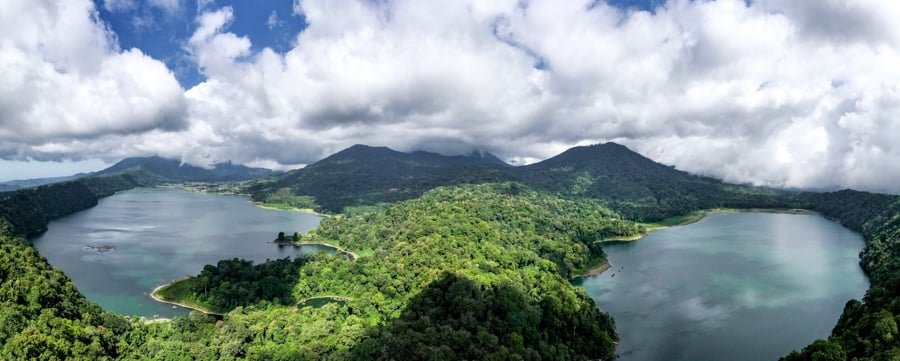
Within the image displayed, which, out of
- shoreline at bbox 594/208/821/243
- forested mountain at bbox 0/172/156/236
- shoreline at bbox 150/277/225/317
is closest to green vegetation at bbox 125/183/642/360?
shoreline at bbox 150/277/225/317

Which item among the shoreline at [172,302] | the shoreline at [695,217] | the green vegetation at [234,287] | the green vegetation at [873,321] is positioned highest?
the shoreline at [695,217]

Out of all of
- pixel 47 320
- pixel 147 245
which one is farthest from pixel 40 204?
pixel 47 320

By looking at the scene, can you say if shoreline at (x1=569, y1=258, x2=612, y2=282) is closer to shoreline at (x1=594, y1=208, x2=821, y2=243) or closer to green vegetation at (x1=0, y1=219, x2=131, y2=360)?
shoreline at (x1=594, y1=208, x2=821, y2=243)

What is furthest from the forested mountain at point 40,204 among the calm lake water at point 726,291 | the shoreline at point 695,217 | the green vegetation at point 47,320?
the shoreline at point 695,217

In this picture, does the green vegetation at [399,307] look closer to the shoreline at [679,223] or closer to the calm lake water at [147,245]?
the shoreline at [679,223]

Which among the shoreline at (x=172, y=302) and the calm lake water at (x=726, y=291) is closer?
the calm lake water at (x=726, y=291)

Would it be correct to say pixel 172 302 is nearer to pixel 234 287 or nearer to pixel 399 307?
pixel 234 287

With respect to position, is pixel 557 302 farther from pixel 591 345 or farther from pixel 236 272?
pixel 236 272
